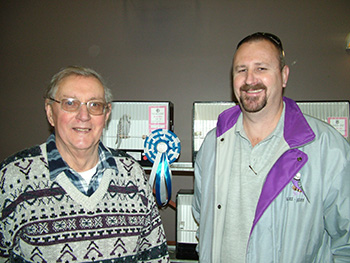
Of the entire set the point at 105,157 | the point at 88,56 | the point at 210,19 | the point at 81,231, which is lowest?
the point at 81,231

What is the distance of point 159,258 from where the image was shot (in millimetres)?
1189

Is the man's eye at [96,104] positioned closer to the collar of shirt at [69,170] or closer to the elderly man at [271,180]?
the collar of shirt at [69,170]

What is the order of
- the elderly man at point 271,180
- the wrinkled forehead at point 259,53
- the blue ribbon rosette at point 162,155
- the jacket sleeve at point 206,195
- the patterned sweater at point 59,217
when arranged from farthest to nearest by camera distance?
the blue ribbon rosette at point 162,155 < the jacket sleeve at point 206,195 < the wrinkled forehead at point 259,53 < the elderly man at point 271,180 < the patterned sweater at point 59,217

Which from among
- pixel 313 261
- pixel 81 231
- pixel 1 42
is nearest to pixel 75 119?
pixel 81 231

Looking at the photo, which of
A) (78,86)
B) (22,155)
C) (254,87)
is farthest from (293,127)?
(22,155)

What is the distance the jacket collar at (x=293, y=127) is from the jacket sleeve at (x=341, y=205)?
0.15m

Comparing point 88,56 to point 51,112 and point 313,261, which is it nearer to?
point 51,112

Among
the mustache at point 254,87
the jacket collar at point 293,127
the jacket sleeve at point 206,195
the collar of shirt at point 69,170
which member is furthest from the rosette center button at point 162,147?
the mustache at point 254,87

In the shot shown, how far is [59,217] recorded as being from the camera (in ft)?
3.25

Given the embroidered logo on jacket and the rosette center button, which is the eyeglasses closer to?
the rosette center button

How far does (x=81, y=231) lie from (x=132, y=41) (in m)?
1.81

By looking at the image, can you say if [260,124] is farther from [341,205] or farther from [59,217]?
[59,217]

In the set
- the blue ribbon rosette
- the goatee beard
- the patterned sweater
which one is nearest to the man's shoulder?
the patterned sweater

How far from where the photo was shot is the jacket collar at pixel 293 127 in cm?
112
